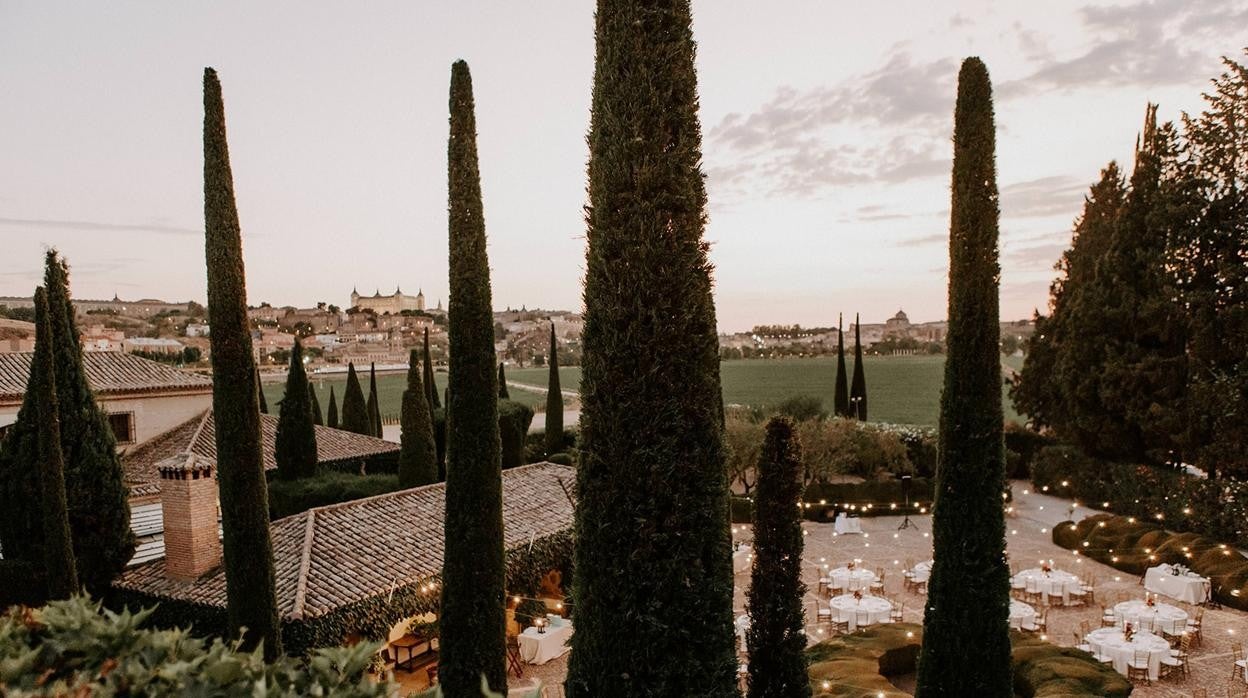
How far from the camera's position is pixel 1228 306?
Answer: 17.6 metres

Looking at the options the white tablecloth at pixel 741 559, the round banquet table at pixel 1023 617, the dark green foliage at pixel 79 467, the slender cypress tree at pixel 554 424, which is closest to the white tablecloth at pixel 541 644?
the white tablecloth at pixel 741 559

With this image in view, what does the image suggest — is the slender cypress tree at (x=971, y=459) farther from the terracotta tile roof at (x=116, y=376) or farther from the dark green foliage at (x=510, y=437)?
the terracotta tile roof at (x=116, y=376)

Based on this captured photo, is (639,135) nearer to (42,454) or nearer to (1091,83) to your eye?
(42,454)

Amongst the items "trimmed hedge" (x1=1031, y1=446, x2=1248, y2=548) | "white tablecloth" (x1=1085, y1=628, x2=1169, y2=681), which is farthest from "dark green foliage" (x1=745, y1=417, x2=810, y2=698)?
"trimmed hedge" (x1=1031, y1=446, x2=1248, y2=548)

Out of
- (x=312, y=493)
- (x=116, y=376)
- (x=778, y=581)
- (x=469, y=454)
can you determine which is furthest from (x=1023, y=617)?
(x=116, y=376)

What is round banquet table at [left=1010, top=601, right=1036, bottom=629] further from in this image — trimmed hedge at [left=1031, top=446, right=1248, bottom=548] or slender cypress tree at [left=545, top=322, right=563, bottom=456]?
slender cypress tree at [left=545, top=322, right=563, bottom=456]

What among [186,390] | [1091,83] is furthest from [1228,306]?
[186,390]

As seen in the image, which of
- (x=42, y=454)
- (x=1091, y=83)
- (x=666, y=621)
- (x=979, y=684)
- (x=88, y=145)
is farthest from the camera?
(x=88, y=145)

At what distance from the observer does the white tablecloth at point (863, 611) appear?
13789mm

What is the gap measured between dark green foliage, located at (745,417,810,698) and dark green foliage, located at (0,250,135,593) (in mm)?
11548

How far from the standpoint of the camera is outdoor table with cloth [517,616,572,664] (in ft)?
41.5

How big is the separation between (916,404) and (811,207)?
7258 centimetres

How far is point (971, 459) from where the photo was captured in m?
8.17

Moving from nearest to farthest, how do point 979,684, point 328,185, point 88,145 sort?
point 979,684
point 88,145
point 328,185
